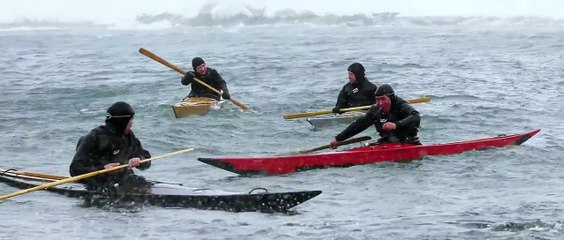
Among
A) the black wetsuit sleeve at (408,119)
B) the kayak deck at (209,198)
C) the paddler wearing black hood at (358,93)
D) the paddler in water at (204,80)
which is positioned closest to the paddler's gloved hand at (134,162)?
the kayak deck at (209,198)

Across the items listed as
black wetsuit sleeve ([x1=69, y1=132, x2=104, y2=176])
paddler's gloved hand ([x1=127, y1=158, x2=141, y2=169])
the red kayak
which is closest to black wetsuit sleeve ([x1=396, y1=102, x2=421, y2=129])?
the red kayak

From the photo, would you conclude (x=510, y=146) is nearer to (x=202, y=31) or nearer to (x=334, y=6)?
(x=202, y=31)

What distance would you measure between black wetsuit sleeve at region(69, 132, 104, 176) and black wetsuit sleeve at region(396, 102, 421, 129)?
4293 mm

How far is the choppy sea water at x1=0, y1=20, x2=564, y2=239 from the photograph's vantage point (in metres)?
9.89

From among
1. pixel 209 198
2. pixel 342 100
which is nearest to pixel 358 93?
pixel 342 100

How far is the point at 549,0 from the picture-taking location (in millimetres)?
44000

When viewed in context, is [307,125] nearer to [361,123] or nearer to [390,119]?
[361,123]

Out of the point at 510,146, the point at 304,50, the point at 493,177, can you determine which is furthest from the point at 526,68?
the point at 493,177

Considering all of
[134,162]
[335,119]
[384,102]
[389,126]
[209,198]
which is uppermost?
[384,102]

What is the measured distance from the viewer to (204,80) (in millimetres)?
18141

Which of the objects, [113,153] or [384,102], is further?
[384,102]

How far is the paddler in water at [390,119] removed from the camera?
1254 cm

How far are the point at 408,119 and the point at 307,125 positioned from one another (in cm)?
531

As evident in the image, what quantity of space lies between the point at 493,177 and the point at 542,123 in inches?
220
